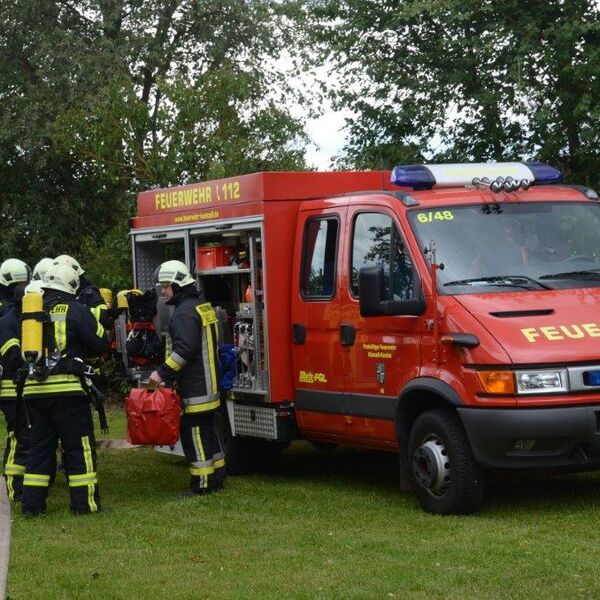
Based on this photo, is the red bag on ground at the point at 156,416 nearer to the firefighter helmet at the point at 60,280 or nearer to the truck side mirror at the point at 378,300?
the firefighter helmet at the point at 60,280

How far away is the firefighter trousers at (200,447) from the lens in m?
10.8

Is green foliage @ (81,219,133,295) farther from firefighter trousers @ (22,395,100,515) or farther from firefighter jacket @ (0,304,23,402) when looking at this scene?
firefighter trousers @ (22,395,100,515)

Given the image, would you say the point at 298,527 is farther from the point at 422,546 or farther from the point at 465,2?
the point at 465,2

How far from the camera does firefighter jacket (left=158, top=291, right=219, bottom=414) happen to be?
10.6 metres

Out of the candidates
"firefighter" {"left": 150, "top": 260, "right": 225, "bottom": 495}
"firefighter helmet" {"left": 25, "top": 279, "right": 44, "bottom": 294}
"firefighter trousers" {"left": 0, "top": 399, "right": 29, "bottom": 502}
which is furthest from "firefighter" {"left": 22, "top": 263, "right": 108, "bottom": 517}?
"firefighter trousers" {"left": 0, "top": 399, "right": 29, "bottom": 502}

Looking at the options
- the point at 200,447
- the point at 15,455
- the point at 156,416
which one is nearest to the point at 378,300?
the point at 156,416

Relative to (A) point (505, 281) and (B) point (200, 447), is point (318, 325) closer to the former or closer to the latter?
(B) point (200, 447)

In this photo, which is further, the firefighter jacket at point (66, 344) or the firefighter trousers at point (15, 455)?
the firefighter trousers at point (15, 455)

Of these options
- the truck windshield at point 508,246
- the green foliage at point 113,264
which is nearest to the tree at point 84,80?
the green foliage at point 113,264

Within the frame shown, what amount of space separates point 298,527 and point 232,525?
0.49 metres

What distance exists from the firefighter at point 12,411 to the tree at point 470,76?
286 inches

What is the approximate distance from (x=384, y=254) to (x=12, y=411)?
3.55m

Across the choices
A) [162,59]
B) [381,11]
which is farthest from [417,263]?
[162,59]

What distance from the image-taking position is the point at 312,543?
8.53 m
